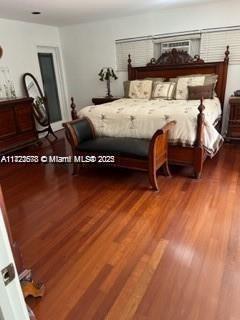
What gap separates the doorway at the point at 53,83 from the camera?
18.2 feet

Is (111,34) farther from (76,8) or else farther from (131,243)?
(131,243)

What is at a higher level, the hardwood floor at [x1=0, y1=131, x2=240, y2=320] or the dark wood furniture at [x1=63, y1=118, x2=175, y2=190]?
the dark wood furniture at [x1=63, y1=118, x2=175, y2=190]

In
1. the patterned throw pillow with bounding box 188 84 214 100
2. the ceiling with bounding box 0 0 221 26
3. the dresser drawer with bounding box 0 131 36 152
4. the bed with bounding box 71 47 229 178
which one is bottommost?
the dresser drawer with bounding box 0 131 36 152

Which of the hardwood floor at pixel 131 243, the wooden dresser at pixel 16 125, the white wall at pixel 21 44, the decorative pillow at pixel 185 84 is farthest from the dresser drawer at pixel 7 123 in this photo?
the decorative pillow at pixel 185 84

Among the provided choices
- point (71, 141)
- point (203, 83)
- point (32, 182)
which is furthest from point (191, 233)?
point (203, 83)

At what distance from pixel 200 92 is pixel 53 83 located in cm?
347

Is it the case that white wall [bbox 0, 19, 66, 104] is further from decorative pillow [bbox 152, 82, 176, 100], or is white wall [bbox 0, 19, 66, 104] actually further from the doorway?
decorative pillow [bbox 152, 82, 176, 100]

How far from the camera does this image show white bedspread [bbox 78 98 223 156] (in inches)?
117

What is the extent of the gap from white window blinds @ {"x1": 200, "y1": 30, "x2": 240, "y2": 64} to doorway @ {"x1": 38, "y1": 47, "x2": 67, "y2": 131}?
3.23 metres

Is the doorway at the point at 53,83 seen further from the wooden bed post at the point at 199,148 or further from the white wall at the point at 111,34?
the wooden bed post at the point at 199,148

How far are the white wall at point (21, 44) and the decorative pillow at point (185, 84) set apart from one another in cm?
298

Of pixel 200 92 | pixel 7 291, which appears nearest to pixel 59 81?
pixel 200 92

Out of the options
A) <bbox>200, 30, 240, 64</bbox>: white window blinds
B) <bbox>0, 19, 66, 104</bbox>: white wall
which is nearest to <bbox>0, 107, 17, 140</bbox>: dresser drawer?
<bbox>0, 19, 66, 104</bbox>: white wall

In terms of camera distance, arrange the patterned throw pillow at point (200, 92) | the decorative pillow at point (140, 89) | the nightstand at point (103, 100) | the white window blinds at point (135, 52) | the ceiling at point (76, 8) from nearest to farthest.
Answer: the ceiling at point (76, 8)
the patterned throw pillow at point (200, 92)
the decorative pillow at point (140, 89)
the white window blinds at point (135, 52)
the nightstand at point (103, 100)
